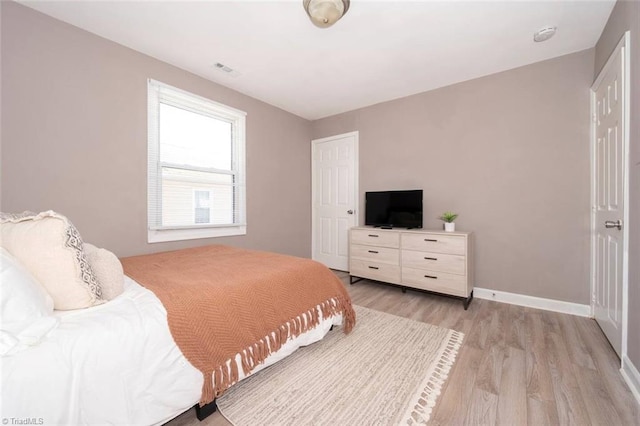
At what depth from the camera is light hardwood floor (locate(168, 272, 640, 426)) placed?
4.26 feet

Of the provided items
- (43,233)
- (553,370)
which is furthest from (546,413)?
(43,233)

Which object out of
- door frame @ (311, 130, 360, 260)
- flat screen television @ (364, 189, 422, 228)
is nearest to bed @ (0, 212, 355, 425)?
flat screen television @ (364, 189, 422, 228)

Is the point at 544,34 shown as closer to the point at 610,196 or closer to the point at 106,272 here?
the point at 610,196

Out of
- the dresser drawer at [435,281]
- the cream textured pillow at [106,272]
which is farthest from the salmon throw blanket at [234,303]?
the dresser drawer at [435,281]

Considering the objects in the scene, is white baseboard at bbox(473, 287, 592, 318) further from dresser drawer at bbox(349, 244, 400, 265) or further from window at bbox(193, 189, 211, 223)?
window at bbox(193, 189, 211, 223)

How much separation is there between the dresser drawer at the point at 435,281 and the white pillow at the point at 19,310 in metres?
2.92

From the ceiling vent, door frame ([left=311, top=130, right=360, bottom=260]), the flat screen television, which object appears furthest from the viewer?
door frame ([left=311, top=130, right=360, bottom=260])

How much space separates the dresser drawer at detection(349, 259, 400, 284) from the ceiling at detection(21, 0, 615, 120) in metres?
2.26

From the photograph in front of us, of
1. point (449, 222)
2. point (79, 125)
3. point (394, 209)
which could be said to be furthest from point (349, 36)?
point (79, 125)

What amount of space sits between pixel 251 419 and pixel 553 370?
1.88m

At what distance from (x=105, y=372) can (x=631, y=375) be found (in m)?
2.68

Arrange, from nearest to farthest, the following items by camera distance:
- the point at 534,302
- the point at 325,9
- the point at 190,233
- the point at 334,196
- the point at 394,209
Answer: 1. the point at 325,9
2. the point at 534,302
3. the point at 190,233
4. the point at 394,209
5. the point at 334,196

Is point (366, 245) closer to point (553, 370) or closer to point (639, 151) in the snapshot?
point (553, 370)

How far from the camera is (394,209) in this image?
11.2 feet
